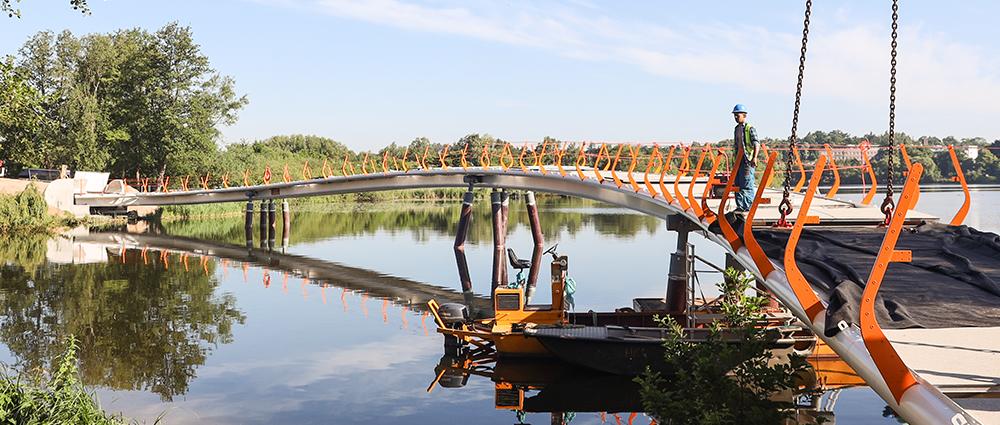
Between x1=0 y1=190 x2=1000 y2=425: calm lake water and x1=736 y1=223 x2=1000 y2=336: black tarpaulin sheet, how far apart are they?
151 inches

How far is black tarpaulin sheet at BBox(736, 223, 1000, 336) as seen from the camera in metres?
8.30

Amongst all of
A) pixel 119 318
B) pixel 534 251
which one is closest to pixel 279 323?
pixel 119 318

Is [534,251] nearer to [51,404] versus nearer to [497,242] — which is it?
[497,242]

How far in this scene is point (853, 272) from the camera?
9.70m

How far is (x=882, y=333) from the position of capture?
623cm

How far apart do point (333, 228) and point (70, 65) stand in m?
33.7

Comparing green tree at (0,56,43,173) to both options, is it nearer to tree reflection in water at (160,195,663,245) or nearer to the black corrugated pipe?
the black corrugated pipe

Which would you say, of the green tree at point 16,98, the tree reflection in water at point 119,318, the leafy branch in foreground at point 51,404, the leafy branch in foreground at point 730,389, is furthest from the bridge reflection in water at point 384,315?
the leafy branch in foreground at point 51,404

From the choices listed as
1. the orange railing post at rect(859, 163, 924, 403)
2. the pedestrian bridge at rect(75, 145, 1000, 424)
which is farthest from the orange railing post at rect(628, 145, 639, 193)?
the orange railing post at rect(859, 163, 924, 403)

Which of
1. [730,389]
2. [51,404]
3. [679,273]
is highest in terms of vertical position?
[679,273]

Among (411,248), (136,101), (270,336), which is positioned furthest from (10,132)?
(270,336)

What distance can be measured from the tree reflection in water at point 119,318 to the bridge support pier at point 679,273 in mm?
9727

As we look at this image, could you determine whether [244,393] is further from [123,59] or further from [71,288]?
[123,59]

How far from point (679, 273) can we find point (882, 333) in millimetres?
14033
